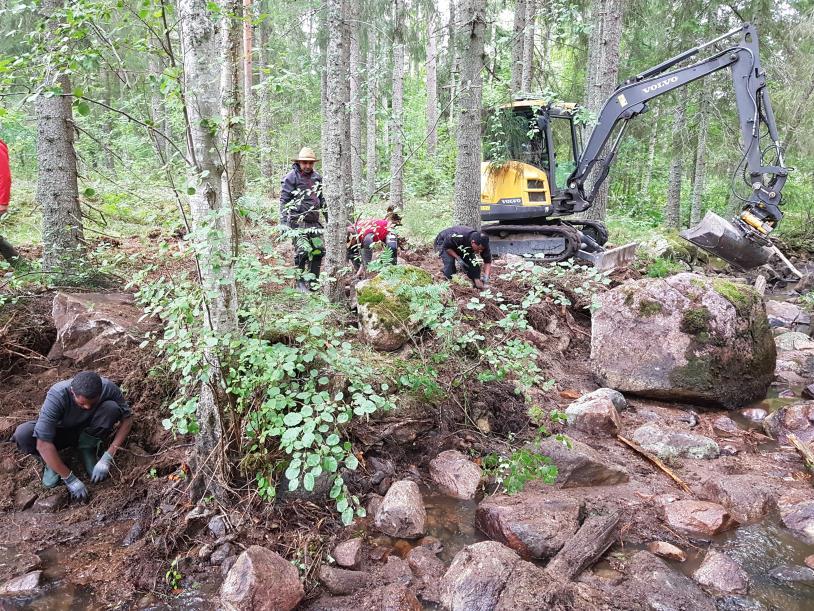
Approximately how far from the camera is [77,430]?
402cm

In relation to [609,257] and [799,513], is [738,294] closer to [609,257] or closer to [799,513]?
[799,513]

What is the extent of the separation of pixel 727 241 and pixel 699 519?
6.08 m

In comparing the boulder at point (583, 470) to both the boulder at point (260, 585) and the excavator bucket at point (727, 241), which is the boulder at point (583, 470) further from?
the excavator bucket at point (727, 241)

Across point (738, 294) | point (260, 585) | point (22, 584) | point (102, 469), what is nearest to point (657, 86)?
point (738, 294)

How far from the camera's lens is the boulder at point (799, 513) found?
3.63 metres

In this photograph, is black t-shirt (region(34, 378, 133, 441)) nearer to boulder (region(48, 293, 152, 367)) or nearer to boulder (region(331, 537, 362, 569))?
boulder (region(48, 293, 152, 367))

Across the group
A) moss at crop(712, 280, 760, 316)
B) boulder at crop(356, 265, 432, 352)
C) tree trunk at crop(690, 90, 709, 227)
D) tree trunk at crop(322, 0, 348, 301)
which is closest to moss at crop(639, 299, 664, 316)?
moss at crop(712, 280, 760, 316)

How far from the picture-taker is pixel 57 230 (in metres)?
5.41

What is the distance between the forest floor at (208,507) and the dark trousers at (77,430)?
21 cm

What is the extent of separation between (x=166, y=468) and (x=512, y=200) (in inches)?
279

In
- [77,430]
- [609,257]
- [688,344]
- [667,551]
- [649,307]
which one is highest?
[609,257]

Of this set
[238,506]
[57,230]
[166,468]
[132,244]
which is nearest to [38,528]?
[166,468]

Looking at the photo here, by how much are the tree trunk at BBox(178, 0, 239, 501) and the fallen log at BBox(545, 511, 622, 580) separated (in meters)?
2.20

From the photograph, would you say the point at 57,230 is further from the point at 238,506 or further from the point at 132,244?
the point at 238,506
